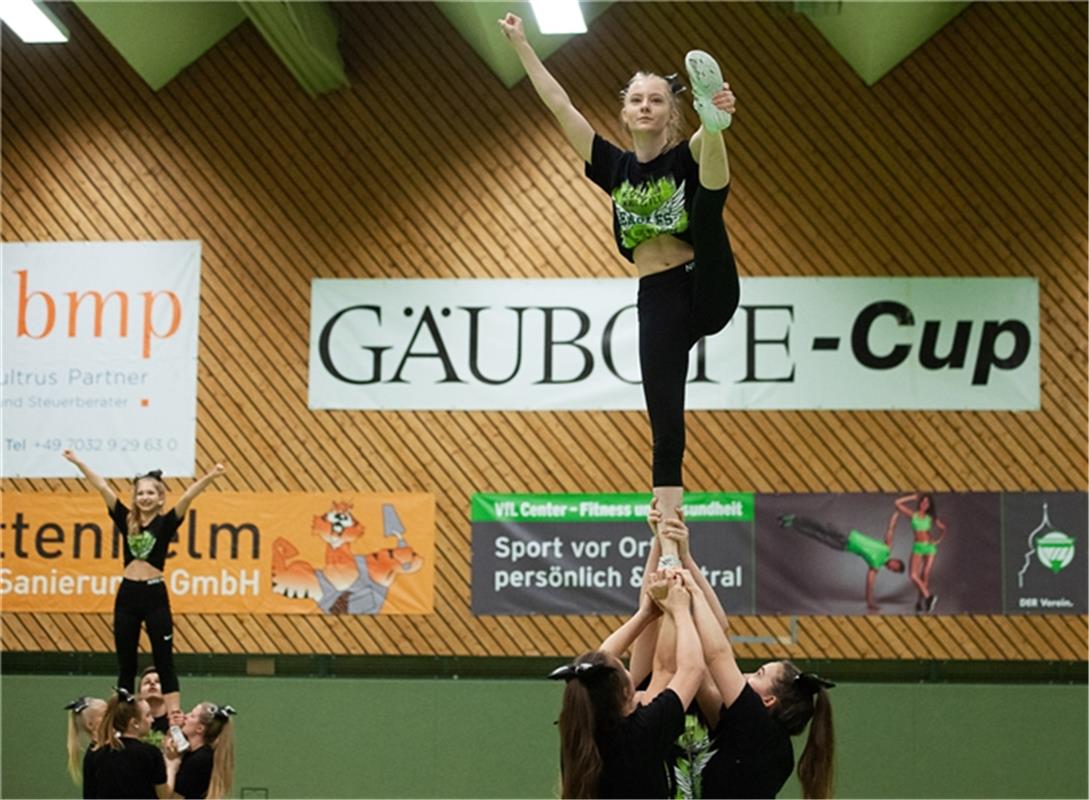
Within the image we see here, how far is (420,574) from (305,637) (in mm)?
1013

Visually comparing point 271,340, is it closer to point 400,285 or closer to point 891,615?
point 400,285

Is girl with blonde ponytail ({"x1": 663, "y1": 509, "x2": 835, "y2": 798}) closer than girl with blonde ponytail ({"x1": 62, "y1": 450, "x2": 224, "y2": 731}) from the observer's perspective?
Yes

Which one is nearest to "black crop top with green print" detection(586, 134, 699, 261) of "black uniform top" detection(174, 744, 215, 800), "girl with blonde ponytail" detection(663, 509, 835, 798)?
"girl with blonde ponytail" detection(663, 509, 835, 798)

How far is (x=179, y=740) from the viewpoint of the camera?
23.7 feet

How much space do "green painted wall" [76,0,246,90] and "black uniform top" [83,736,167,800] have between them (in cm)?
619

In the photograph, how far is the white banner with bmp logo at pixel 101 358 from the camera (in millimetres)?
11133

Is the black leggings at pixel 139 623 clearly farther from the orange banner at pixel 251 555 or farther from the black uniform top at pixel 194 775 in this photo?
the orange banner at pixel 251 555

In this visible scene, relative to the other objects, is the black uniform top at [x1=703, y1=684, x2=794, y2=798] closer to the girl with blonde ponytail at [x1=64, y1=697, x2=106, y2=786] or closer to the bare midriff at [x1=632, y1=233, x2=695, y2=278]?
the bare midriff at [x1=632, y1=233, x2=695, y2=278]

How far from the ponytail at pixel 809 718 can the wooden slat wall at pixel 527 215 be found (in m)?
6.70

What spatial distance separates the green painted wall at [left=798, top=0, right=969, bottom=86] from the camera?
1038 centimetres

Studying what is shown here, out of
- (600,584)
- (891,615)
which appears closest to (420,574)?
(600,584)

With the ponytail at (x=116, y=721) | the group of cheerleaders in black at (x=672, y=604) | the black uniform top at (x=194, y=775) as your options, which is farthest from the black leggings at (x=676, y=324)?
the black uniform top at (x=194, y=775)

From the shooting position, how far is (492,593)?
10.9m

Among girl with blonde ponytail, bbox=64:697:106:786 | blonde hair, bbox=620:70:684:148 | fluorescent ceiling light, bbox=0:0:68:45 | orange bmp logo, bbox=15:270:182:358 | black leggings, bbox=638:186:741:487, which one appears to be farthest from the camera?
orange bmp logo, bbox=15:270:182:358
